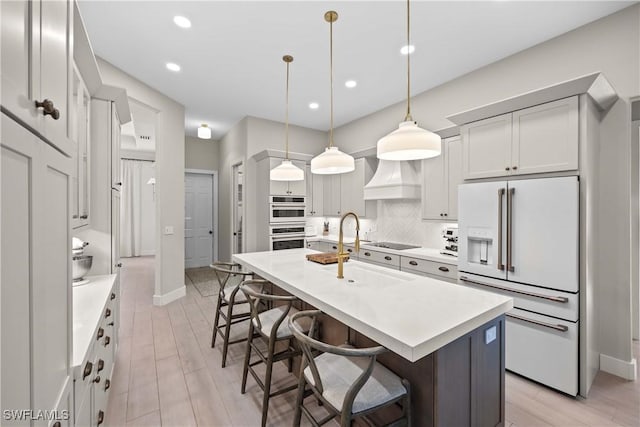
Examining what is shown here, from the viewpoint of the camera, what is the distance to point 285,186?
4.75m

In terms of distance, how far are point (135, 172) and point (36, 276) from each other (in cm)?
901

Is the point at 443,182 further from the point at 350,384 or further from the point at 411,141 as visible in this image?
the point at 350,384

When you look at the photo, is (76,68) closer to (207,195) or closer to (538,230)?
(538,230)

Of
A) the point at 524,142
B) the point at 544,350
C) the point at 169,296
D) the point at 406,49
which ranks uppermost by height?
the point at 406,49

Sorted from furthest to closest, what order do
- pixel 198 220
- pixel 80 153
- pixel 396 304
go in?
pixel 198 220
pixel 80 153
pixel 396 304

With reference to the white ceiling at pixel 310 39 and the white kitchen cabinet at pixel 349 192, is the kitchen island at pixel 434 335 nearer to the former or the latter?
the white ceiling at pixel 310 39

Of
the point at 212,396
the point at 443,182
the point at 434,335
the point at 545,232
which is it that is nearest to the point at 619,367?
the point at 545,232

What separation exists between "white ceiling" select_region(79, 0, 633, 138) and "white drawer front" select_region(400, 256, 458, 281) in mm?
2358

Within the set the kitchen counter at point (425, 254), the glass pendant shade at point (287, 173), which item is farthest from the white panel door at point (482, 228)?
the glass pendant shade at point (287, 173)

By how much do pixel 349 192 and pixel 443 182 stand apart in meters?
1.78

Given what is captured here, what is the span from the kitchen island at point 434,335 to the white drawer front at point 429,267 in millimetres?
1307

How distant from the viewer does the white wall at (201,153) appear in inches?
252

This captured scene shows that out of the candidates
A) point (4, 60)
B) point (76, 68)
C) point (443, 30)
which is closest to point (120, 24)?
point (76, 68)

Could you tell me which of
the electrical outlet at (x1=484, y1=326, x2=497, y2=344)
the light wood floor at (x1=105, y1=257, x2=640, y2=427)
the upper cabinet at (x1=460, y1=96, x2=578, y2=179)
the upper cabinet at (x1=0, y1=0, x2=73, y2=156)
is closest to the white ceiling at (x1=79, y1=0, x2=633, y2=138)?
the upper cabinet at (x1=460, y1=96, x2=578, y2=179)
